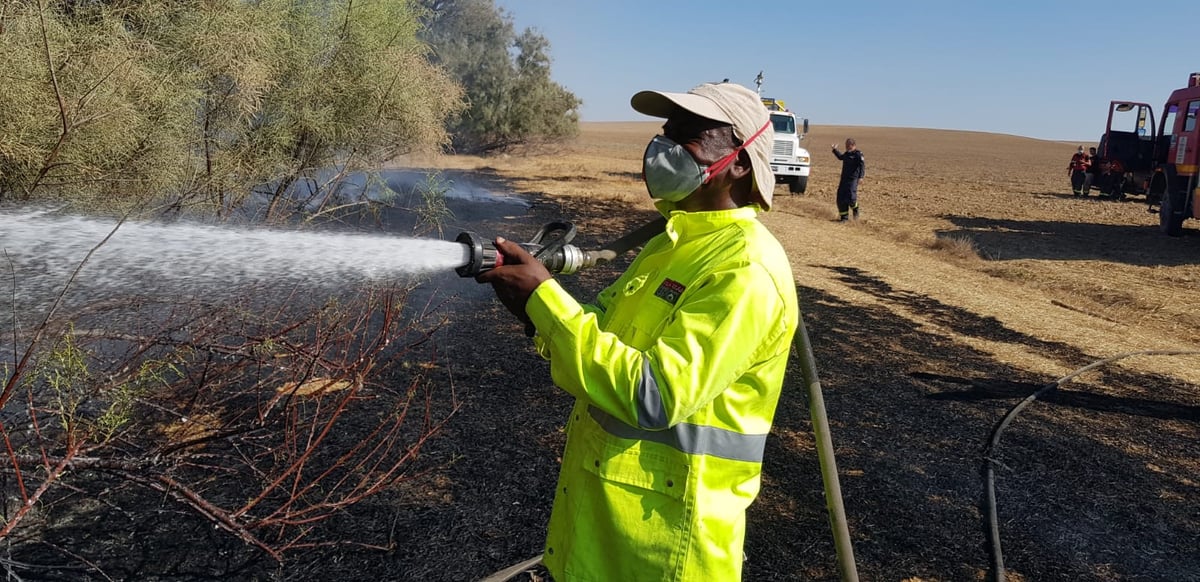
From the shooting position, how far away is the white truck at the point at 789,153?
22511 millimetres

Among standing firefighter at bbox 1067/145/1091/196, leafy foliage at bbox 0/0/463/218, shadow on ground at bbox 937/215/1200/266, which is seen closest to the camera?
leafy foliage at bbox 0/0/463/218

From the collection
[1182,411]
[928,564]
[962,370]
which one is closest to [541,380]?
[928,564]

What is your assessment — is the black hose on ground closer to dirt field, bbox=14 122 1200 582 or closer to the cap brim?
dirt field, bbox=14 122 1200 582

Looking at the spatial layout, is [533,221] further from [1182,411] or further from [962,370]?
[1182,411]

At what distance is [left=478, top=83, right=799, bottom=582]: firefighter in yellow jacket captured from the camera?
160 cm

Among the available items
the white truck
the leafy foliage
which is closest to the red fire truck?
the white truck

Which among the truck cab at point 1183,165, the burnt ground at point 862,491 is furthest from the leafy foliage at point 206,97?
the truck cab at point 1183,165

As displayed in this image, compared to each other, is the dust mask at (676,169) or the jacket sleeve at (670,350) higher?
the dust mask at (676,169)

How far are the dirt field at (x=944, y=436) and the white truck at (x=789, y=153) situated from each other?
10630mm

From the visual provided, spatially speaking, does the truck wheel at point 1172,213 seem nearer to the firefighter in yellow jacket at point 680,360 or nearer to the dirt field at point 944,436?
the dirt field at point 944,436

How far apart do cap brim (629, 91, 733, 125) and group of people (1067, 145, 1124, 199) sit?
2511 centimetres

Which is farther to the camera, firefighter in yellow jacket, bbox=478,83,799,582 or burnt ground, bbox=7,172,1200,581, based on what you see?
burnt ground, bbox=7,172,1200,581

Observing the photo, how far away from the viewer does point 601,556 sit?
6.07 ft

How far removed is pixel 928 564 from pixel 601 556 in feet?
8.66
